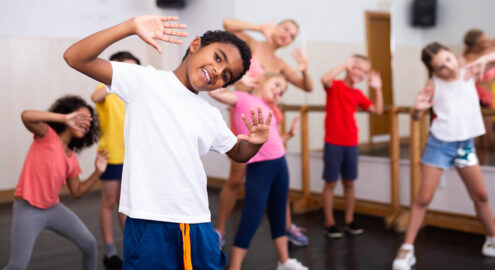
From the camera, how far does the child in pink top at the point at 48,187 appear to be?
2250 millimetres

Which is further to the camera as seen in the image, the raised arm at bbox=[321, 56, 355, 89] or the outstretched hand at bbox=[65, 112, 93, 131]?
the raised arm at bbox=[321, 56, 355, 89]

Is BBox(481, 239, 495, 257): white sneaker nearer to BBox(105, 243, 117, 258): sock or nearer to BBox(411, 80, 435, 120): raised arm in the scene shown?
BBox(411, 80, 435, 120): raised arm

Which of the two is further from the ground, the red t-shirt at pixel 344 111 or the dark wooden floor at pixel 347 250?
the red t-shirt at pixel 344 111

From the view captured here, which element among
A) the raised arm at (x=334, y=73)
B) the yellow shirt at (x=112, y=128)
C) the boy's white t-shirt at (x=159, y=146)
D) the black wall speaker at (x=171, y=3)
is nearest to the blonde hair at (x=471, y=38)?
the raised arm at (x=334, y=73)

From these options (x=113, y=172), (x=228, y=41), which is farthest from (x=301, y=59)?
(x=228, y=41)

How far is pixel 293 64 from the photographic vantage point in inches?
205

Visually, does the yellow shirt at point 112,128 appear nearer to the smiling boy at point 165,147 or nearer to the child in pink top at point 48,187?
the child in pink top at point 48,187

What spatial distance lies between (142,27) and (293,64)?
13.0ft

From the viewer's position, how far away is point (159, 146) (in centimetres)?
141

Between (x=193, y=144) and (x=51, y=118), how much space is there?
37.3 inches

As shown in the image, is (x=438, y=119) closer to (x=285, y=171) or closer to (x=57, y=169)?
(x=285, y=171)

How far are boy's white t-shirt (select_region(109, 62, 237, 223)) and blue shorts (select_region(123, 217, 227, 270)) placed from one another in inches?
1.3

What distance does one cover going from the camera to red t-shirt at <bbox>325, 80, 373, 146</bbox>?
3721 millimetres

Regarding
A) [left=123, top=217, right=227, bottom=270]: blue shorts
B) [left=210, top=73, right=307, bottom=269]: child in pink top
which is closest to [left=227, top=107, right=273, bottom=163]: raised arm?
[left=123, top=217, right=227, bottom=270]: blue shorts
